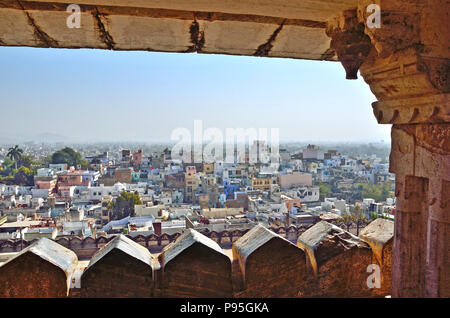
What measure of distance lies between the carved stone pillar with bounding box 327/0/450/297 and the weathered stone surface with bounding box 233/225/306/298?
0.32 metres

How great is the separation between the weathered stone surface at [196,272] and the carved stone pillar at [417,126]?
1.86 feet

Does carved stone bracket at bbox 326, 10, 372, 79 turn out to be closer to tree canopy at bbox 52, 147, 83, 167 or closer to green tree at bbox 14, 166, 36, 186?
green tree at bbox 14, 166, 36, 186

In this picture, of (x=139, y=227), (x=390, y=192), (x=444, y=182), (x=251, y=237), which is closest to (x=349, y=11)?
(x=444, y=182)

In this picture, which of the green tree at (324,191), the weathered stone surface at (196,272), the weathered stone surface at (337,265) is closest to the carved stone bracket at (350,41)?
the weathered stone surface at (337,265)

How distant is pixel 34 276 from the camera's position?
116 centimetres

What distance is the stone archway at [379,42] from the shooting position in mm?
1021

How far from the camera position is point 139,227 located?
18.2 m

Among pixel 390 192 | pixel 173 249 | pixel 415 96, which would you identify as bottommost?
pixel 390 192

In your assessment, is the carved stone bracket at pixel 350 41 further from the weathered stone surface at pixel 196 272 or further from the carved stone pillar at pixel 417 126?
the weathered stone surface at pixel 196 272

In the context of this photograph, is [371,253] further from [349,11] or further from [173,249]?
[349,11]

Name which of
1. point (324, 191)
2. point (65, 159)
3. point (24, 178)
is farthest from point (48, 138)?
point (324, 191)
